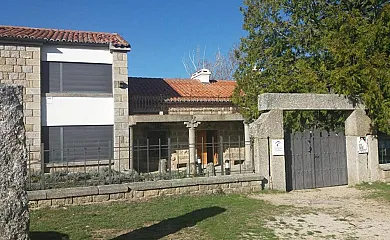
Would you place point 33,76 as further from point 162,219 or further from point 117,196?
A: point 162,219

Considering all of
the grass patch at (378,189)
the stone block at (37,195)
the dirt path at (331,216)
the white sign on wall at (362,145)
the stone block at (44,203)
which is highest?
the white sign on wall at (362,145)

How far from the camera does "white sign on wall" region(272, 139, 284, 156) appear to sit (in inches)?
368

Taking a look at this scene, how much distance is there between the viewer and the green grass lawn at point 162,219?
18.5 ft

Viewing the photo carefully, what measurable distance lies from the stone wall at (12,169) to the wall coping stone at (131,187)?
374 centimetres

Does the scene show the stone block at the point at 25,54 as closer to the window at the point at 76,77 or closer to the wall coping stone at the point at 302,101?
the window at the point at 76,77

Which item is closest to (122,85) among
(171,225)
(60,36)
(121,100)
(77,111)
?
(121,100)

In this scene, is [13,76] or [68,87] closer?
[13,76]

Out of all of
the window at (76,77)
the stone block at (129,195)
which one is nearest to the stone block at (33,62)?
the window at (76,77)

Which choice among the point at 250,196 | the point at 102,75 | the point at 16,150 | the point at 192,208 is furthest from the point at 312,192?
the point at 102,75

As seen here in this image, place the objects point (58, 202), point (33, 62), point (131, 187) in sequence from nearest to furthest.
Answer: point (58, 202), point (131, 187), point (33, 62)

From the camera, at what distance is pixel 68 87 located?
47.3 ft

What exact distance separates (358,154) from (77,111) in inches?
411

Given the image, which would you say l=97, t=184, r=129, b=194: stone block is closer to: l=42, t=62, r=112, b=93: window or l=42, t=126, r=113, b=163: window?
l=42, t=126, r=113, b=163: window

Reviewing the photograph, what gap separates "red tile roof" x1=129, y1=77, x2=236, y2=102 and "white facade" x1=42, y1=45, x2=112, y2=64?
9.08 feet
